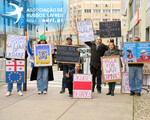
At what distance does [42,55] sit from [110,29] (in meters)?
2.52

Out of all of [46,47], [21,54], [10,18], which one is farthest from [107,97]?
[10,18]

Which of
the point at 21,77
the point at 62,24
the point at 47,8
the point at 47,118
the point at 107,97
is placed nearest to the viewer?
the point at 47,118

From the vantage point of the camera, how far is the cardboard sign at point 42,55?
8625mm

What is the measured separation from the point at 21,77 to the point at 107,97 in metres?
2.93

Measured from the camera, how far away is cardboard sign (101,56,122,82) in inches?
324

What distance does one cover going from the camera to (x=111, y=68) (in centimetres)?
830

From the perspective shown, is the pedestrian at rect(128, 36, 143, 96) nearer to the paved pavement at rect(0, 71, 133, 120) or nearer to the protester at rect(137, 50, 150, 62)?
the protester at rect(137, 50, 150, 62)

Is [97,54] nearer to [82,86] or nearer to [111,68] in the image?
[111,68]

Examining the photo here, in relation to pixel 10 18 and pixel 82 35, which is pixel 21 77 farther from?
pixel 10 18

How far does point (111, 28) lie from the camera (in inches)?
352

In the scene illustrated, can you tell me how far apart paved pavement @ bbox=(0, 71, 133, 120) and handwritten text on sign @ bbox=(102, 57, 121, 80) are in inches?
24.5

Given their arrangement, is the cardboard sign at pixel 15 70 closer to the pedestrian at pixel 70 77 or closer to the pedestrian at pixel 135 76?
the pedestrian at pixel 70 77

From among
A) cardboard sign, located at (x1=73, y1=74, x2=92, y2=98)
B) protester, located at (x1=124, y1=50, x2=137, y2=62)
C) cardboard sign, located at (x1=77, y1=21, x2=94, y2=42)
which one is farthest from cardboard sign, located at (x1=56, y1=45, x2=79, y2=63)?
protester, located at (x1=124, y1=50, x2=137, y2=62)

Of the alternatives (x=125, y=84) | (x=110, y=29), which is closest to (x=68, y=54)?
(x=110, y=29)
